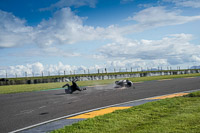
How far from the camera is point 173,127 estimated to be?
437 centimetres

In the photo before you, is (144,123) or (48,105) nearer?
(144,123)

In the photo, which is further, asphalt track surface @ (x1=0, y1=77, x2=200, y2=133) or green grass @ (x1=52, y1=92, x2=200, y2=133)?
asphalt track surface @ (x1=0, y1=77, x2=200, y2=133)

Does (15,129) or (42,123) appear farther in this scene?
(42,123)

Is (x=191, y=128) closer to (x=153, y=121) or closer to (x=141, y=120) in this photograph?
(x=153, y=121)

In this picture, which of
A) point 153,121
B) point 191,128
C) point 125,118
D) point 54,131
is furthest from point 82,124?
point 191,128

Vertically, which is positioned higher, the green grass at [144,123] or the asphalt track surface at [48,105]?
the green grass at [144,123]

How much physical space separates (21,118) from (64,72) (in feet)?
146

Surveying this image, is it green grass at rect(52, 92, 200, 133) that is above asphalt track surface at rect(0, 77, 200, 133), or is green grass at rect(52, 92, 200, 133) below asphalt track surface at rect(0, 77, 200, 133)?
above

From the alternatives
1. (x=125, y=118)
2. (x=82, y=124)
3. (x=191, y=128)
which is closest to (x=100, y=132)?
(x=82, y=124)

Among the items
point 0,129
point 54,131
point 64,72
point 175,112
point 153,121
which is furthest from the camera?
point 64,72

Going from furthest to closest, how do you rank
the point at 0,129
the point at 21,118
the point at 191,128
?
the point at 21,118 < the point at 0,129 < the point at 191,128

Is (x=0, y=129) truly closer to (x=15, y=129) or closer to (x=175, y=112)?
(x=15, y=129)

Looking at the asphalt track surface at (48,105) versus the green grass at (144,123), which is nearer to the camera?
the green grass at (144,123)

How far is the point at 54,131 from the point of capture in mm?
4645
